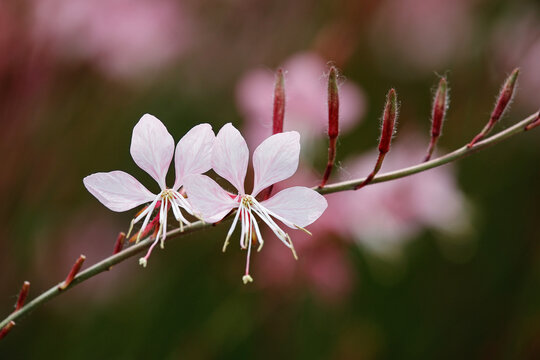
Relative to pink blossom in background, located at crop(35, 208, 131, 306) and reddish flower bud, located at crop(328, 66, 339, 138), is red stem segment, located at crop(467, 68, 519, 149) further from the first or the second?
pink blossom in background, located at crop(35, 208, 131, 306)

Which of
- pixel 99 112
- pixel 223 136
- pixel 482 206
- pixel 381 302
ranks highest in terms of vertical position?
pixel 99 112

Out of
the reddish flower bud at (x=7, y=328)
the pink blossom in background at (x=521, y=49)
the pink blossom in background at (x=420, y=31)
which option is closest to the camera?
the reddish flower bud at (x=7, y=328)

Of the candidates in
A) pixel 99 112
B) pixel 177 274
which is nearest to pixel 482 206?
pixel 177 274

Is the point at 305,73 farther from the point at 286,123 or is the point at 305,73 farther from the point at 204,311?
the point at 204,311

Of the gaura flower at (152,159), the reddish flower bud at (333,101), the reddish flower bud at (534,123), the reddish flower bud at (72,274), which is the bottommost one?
the reddish flower bud at (72,274)

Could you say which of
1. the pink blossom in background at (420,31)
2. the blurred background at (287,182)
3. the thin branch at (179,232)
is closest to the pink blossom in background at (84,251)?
the blurred background at (287,182)

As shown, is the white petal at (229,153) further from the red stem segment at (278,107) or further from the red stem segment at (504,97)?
the red stem segment at (504,97)

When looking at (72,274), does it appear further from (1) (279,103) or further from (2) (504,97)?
(2) (504,97)
